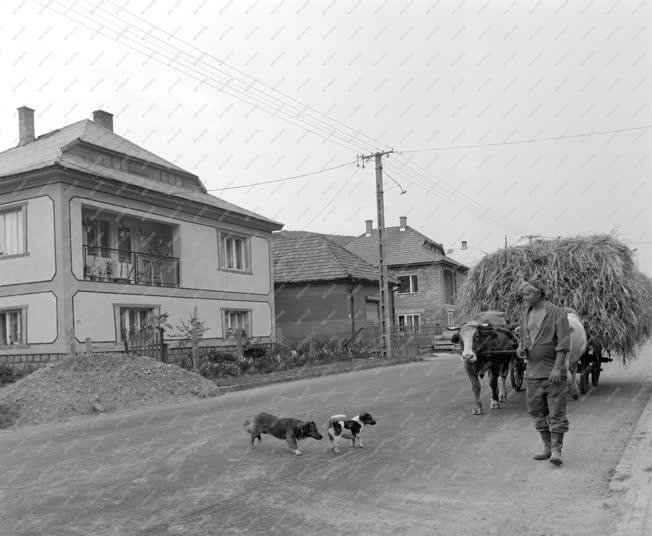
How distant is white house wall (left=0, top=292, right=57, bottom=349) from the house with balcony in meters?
0.03

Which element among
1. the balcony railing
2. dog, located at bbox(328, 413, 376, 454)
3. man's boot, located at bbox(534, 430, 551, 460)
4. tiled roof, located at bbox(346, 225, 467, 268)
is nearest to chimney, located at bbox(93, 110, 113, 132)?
the balcony railing

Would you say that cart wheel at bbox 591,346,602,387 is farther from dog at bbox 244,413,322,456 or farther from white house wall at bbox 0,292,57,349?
white house wall at bbox 0,292,57,349

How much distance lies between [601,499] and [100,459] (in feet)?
18.7

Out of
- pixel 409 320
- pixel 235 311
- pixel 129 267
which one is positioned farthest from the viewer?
pixel 409 320

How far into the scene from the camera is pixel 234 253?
Result: 29641 mm

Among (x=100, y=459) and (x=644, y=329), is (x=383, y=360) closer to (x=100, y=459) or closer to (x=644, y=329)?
(x=644, y=329)

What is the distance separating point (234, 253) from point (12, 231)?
382 inches

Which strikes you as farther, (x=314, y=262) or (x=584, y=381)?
(x=314, y=262)

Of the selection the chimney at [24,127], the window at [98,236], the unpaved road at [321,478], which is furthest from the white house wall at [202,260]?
the unpaved road at [321,478]

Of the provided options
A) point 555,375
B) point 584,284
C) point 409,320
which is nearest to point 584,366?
point 584,284

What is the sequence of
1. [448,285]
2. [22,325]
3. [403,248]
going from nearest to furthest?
[22,325] < [448,285] < [403,248]

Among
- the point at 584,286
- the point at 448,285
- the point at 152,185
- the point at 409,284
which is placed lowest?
the point at 584,286

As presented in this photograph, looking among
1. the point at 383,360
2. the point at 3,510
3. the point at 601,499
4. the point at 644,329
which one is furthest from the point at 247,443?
the point at 383,360

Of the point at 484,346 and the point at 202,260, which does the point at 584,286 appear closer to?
the point at 484,346
